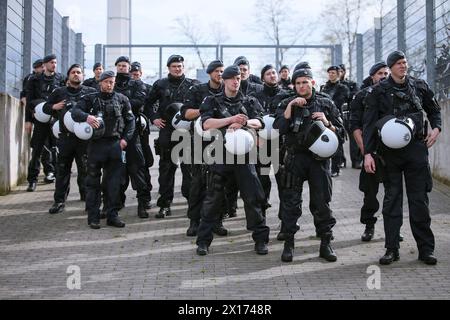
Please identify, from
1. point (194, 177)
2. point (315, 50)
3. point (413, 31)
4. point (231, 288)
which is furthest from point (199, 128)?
point (315, 50)

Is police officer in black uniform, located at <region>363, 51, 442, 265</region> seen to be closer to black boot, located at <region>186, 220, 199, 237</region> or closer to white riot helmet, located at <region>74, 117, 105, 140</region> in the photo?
black boot, located at <region>186, 220, 199, 237</region>

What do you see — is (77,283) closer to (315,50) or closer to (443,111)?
(443,111)

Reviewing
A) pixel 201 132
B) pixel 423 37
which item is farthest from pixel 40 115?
pixel 423 37

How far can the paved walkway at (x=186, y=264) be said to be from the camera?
601 centimetres

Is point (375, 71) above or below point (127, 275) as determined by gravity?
above

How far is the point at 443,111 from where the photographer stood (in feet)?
40.3

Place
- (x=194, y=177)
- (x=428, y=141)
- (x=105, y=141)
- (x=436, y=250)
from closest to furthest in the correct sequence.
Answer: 1. (x=428, y=141)
2. (x=436, y=250)
3. (x=194, y=177)
4. (x=105, y=141)

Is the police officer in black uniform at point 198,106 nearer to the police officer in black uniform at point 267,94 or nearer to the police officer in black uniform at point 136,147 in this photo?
the police officer in black uniform at point 267,94

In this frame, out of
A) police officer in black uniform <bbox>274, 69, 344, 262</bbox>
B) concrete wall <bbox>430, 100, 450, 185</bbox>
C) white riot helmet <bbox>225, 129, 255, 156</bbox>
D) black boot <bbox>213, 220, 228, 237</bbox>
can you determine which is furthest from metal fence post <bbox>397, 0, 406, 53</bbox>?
white riot helmet <bbox>225, 129, 255, 156</bbox>

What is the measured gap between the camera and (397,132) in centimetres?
681

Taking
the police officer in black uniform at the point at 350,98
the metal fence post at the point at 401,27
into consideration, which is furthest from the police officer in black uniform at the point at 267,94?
the metal fence post at the point at 401,27

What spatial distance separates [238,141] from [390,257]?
194cm

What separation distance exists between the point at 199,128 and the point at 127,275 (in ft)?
6.38

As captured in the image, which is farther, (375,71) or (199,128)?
(375,71)
